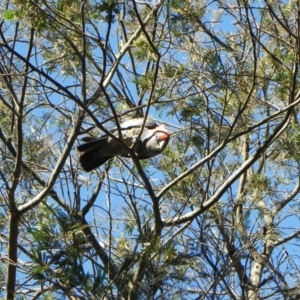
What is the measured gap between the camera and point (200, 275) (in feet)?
13.5

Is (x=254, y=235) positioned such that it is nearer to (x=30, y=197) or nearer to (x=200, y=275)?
(x=200, y=275)

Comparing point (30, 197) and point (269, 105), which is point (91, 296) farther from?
point (269, 105)

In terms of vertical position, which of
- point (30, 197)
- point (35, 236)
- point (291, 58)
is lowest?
point (35, 236)

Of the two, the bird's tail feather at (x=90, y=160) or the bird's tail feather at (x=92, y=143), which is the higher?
the bird's tail feather at (x=92, y=143)

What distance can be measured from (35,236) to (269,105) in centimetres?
251

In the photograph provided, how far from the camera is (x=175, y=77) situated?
5.29m

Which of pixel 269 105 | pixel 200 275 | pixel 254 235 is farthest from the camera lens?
pixel 269 105

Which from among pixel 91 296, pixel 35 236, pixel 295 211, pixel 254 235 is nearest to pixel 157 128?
pixel 295 211

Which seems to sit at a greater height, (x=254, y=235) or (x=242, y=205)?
(x=242, y=205)

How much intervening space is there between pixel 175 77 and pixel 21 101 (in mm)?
1003

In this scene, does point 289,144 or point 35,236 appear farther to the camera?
point 289,144

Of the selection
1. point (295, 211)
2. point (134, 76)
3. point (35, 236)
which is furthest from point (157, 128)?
point (35, 236)

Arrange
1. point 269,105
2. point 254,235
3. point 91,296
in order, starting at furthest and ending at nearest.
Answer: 1. point 269,105
2. point 254,235
3. point 91,296

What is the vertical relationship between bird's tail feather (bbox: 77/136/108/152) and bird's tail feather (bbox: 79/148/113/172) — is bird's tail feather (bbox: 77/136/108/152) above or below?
above
